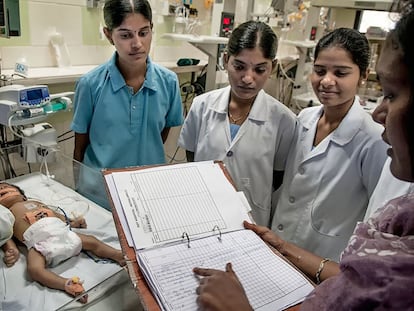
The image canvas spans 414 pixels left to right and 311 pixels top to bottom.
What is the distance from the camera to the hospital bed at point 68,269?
1.04m

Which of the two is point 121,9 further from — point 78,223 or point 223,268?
point 223,268

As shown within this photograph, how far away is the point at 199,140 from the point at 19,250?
84 centimetres

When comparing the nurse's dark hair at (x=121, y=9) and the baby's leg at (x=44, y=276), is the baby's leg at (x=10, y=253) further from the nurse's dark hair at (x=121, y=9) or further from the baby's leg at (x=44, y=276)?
the nurse's dark hair at (x=121, y=9)

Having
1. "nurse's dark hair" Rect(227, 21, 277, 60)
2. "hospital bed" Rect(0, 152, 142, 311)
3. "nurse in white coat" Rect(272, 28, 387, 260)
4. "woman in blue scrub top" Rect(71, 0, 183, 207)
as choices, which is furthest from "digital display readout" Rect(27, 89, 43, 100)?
"nurse in white coat" Rect(272, 28, 387, 260)

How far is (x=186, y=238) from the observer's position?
2.96 feet

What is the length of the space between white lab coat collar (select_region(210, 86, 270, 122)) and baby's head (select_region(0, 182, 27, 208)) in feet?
3.14

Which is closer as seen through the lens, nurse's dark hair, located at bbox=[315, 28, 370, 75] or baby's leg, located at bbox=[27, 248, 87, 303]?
baby's leg, located at bbox=[27, 248, 87, 303]

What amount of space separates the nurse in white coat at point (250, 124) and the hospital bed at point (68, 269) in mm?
551

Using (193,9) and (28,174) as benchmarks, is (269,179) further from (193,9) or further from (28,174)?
(193,9)

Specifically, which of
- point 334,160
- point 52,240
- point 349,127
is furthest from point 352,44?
point 52,240

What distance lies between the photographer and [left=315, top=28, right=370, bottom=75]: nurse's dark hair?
4.32 feet

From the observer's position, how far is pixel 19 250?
1.35 metres

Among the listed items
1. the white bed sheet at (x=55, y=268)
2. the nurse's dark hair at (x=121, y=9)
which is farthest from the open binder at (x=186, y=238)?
the nurse's dark hair at (x=121, y=9)

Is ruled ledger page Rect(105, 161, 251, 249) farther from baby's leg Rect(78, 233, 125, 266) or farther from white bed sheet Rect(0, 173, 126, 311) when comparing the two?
baby's leg Rect(78, 233, 125, 266)
